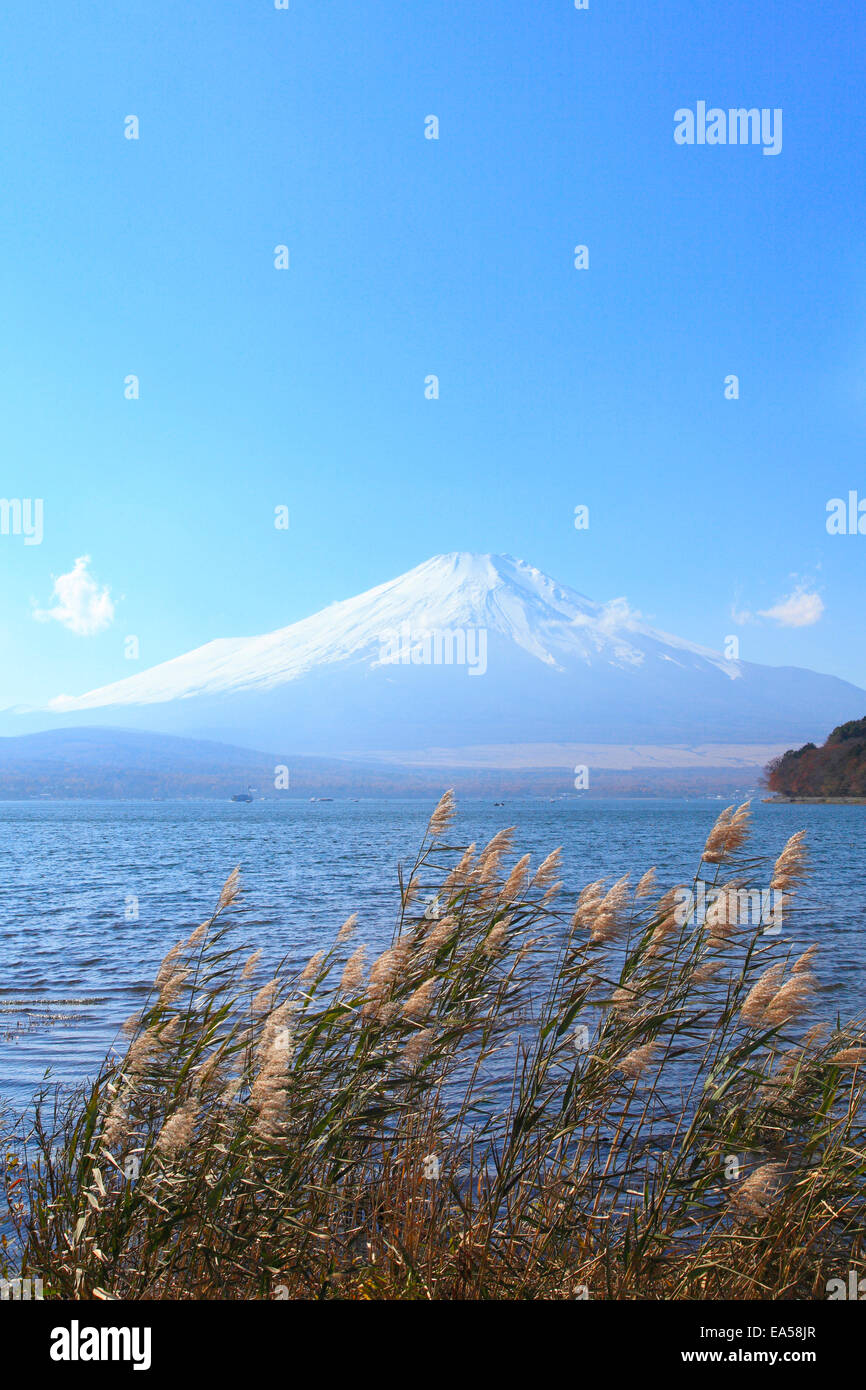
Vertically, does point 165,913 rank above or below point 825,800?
above

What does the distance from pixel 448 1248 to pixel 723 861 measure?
3.04m

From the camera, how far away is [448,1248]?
6156 millimetres

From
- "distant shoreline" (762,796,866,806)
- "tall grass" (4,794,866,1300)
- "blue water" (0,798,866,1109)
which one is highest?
"tall grass" (4,794,866,1300)

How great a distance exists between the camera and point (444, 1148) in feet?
23.5

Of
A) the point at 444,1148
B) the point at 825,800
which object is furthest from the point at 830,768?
the point at 444,1148

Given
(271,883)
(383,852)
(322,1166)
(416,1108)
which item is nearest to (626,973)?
(416,1108)

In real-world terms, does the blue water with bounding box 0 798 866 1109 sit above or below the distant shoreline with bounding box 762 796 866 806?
above

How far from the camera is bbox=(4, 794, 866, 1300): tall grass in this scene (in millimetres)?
5715

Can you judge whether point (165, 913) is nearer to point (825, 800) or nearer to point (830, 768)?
point (830, 768)

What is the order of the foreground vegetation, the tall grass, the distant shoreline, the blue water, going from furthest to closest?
the distant shoreline < the foreground vegetation < the blue water < the tall grass

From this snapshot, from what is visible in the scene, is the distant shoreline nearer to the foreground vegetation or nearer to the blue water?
the foreground vegetation

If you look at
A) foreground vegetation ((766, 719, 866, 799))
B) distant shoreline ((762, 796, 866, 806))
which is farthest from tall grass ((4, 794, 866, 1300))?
distant shoreline ((762, 796, 866, 806))

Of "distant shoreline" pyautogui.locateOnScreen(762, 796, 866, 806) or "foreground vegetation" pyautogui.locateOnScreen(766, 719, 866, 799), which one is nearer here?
"foreground vegetation" pyautogui.locateOnScreen(766, 719, 866, 799)
